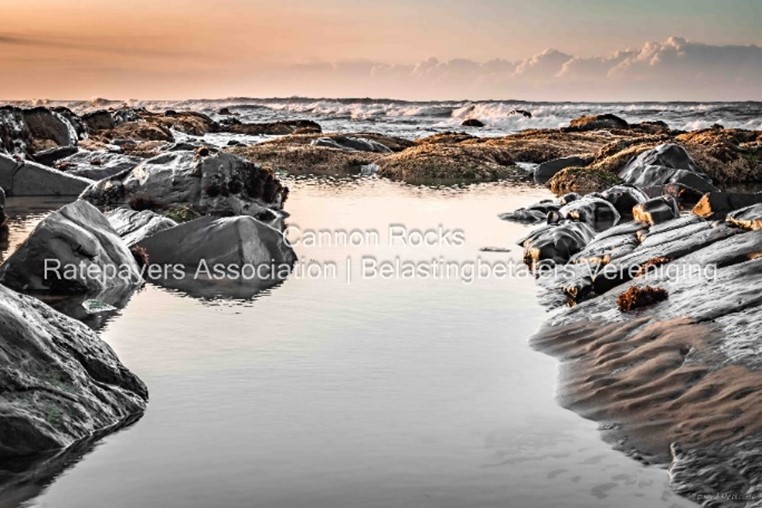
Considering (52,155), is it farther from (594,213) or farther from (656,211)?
(656,211)

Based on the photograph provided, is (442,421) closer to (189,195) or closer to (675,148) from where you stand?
(189,195)

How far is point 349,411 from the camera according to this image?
1120cm

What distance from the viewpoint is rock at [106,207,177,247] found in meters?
22.5

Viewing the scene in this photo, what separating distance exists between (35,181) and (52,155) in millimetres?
13731

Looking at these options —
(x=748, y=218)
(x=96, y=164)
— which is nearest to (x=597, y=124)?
(x=96, y=164)

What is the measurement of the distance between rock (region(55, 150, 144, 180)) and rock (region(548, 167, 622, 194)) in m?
18.7

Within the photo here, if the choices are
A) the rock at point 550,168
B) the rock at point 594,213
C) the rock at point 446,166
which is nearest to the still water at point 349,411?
the rock at point 594,213

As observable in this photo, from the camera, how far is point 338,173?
50.6m

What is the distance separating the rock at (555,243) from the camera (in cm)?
2255

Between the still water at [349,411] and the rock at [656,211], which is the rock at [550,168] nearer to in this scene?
the rock at [656,211]

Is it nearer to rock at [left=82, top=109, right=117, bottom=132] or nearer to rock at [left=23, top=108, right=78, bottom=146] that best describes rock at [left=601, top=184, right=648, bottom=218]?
rock at [left=23, top=108, right=78, bottom=146]

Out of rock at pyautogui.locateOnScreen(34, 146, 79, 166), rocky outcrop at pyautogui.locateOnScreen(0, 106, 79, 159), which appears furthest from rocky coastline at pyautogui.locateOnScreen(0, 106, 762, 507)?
rocky outcrop at pyautogui.locateOnScreen(0, 106, 79, 159)

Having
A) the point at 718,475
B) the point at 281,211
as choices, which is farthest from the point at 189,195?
the point at 718,475

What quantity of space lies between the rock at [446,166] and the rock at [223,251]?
2572 centimetres
